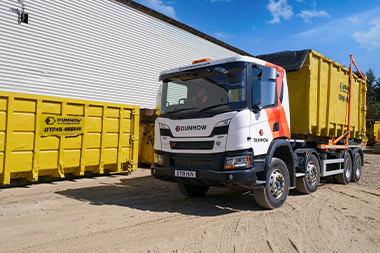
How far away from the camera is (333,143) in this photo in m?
8.46

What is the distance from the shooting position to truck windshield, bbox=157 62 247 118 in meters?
4.99

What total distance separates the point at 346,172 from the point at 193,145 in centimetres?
645

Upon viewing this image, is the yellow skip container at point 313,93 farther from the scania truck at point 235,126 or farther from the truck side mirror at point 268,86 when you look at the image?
the truck side mirror at point 268,86

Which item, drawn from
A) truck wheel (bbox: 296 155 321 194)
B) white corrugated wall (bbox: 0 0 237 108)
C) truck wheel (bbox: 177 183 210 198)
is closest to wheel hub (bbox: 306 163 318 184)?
truck wheel (bbox: 296 155 321 194)

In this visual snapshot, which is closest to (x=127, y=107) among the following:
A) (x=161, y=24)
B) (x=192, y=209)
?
(x=192, y=209)

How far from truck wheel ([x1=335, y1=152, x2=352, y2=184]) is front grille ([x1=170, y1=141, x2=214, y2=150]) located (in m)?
6.05

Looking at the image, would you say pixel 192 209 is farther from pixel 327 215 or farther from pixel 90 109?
pixel 90 109

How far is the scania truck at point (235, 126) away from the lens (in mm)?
4895

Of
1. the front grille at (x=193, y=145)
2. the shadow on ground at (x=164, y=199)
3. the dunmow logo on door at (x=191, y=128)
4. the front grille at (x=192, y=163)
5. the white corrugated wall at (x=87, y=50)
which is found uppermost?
the white corrugated wall at (x=87, y=50)

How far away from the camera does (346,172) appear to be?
932 centimetres

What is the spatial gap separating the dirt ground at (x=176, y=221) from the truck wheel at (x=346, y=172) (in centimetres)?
149

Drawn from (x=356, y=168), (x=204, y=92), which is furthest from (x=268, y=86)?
(x=356, y=168)

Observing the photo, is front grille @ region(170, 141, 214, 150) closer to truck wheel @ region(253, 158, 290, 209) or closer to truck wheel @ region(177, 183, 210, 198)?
truck wheel @ region(253, 158, 290, 209)

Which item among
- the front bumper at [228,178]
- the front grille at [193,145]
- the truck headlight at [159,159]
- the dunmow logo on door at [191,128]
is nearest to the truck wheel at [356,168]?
the front bumper at [228,178]
